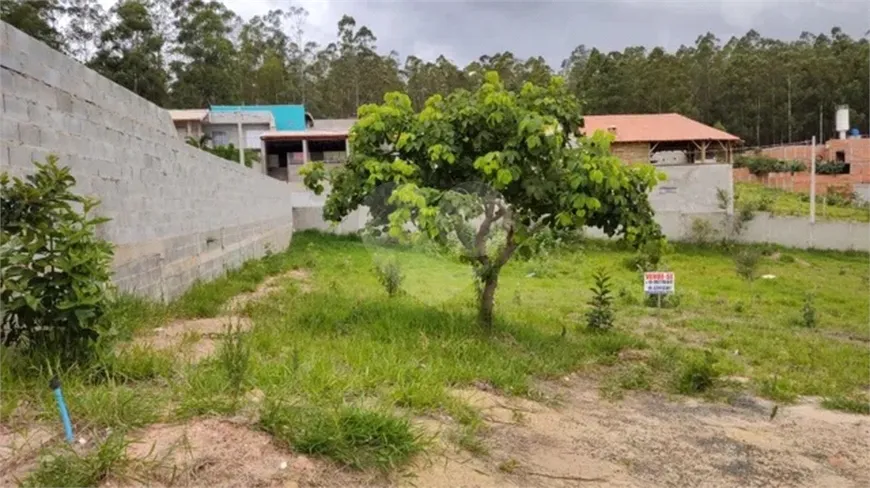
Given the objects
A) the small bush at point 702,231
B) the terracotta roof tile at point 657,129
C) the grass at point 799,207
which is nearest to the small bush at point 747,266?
the small bush at point 702,231

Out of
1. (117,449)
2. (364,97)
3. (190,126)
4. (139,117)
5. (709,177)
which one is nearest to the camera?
(117,449)

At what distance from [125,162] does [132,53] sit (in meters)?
29.3

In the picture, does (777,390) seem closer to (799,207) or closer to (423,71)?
(799,207)

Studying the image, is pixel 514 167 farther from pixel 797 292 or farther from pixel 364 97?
pixel 364 97

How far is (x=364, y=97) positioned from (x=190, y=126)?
55.0ft

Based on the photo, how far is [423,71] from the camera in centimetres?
4075

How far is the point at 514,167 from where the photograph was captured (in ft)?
14.6

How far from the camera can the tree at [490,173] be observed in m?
4.44

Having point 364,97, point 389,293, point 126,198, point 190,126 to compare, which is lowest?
point 389,293

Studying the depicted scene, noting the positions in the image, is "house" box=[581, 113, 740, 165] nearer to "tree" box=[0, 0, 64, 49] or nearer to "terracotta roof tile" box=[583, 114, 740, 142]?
"terracotta roof tile" box=[583, 114, 740, 142]

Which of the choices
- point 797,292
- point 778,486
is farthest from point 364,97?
point 778,486

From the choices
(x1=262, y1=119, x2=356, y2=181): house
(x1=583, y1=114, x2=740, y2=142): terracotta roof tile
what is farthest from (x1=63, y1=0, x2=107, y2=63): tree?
(x1=583, y1=114, x2=740, y2=142): terracotta roof tile

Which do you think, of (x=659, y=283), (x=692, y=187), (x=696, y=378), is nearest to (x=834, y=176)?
(x=692, y=187)

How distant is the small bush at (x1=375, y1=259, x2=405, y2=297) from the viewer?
6.81 metres
